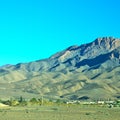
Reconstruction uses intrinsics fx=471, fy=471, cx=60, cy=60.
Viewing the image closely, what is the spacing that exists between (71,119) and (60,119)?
1.79m

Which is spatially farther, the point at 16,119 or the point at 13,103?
the point at 13,103

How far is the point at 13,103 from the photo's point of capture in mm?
193875

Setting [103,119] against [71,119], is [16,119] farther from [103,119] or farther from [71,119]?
[103,119]

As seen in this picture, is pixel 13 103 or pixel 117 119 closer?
pixel 117 119

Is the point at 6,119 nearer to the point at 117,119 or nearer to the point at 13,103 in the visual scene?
the point at 117,119

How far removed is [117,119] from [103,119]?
233cm

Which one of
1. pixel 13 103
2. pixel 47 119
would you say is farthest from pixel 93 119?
pixel 13 103

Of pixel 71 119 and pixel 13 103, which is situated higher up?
pixel 13 103

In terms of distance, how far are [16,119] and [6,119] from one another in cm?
251

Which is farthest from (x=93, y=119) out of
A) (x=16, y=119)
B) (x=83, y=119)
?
(x=16, y=119)

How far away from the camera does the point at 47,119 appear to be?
78.1m

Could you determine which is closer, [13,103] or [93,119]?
[93,119]

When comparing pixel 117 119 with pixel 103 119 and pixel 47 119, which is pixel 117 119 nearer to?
pixel 103 119

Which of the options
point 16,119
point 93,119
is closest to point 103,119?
point 93,119
